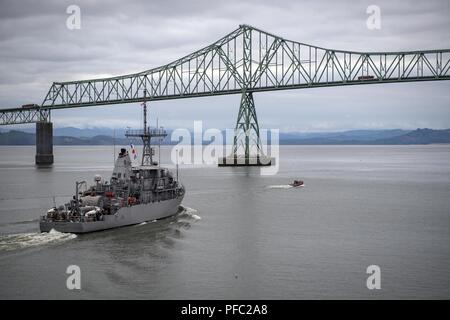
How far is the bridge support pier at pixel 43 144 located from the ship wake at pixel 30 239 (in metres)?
119

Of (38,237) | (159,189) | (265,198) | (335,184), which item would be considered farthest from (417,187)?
(38,237)

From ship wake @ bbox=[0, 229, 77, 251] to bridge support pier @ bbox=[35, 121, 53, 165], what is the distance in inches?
4668

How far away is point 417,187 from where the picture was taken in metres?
83.8

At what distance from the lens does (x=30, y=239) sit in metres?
39.7

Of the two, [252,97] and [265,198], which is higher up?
[252,97]

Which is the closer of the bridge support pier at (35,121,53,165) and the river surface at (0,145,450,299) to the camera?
the river surface at (0,145,450,299)

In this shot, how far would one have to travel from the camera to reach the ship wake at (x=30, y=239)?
124ft

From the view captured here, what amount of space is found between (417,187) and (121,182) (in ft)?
163

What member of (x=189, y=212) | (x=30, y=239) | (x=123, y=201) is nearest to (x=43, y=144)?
(x=189, y=212)

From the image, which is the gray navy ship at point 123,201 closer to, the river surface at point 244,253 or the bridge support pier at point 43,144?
the river surface at point 244,253

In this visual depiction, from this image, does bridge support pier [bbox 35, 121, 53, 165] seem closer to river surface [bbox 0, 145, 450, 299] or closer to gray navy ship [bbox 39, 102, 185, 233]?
river surface [bbox 0, 145, 450, 299]

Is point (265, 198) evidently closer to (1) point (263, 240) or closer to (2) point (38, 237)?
(1) point (263, 240)

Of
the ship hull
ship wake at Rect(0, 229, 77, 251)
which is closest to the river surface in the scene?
ship wake at Rect(0, 229, 77, 251)

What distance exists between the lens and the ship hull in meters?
41.4
